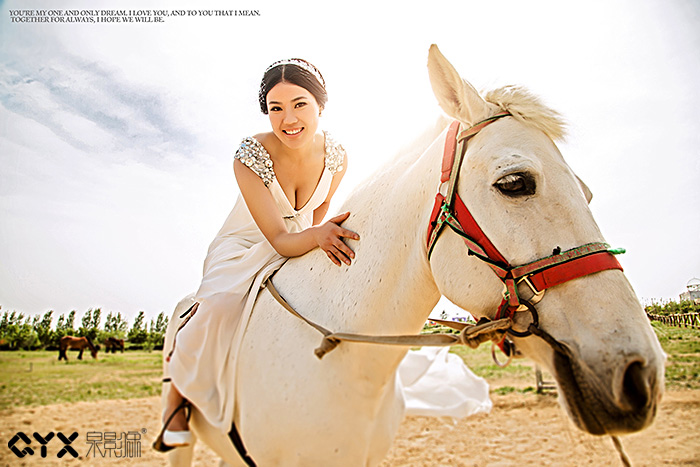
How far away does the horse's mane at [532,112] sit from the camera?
146 centimetres

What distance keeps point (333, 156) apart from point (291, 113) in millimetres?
448

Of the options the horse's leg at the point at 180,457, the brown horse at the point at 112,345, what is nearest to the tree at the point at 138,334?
the brown horse at the point at 112,345

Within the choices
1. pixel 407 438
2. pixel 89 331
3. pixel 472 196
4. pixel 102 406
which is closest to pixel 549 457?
pixel 407 438

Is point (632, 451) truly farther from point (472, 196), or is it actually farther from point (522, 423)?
point (472, 196)

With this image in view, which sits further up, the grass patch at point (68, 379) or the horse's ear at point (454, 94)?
the horse's ear at point (454, 94)

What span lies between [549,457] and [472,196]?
5687 mm

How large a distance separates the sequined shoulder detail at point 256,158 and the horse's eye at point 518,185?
1281mm

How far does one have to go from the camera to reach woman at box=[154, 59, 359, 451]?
74.1 inches

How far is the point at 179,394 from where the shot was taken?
6.73ft

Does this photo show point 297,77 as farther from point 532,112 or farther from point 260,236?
point 532,112

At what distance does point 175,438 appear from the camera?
1889 mm

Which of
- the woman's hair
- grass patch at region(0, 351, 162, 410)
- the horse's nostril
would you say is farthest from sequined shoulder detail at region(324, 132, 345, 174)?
grass patch at region(0, 351, 162, 410)

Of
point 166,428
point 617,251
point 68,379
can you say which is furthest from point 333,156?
point 68,379

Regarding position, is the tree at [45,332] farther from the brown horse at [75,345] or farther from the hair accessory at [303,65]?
the hair accessory at [303,65]
